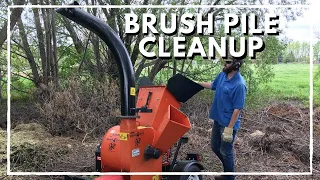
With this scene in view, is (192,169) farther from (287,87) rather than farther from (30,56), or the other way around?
(287,87)

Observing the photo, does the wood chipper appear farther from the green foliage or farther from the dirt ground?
the green foliage

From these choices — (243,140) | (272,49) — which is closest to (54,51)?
(243,140)

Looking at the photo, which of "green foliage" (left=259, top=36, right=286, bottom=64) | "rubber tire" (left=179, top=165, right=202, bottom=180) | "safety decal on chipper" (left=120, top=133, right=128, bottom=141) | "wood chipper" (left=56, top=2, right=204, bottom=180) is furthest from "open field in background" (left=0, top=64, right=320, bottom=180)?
"safety decal on chipper" (left=120, top=133, right=128, bottom=141)

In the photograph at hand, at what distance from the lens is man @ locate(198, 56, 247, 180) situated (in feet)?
13.9

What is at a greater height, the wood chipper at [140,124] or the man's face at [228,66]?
the man's face at [228,66]

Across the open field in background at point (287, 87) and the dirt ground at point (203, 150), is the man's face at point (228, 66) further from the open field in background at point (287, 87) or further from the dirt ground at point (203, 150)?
the open field in background at point (287, 87)

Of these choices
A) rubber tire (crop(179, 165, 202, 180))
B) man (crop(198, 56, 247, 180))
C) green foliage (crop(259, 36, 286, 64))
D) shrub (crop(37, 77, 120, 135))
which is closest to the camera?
rubber tire (crop(179, 165, 202, 180))

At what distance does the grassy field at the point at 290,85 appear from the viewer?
1005 centimetres

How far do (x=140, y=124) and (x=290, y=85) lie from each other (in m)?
9.25

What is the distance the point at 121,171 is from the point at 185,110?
5.64 metres

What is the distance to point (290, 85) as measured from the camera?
11898 mm

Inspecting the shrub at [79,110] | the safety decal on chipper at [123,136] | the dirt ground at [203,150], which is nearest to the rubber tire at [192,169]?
the safety decal on chipper at [123,136]

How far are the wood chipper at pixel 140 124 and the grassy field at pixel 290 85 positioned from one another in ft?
20.8

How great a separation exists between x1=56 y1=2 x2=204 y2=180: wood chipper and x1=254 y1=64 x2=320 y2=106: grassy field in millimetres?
6339
